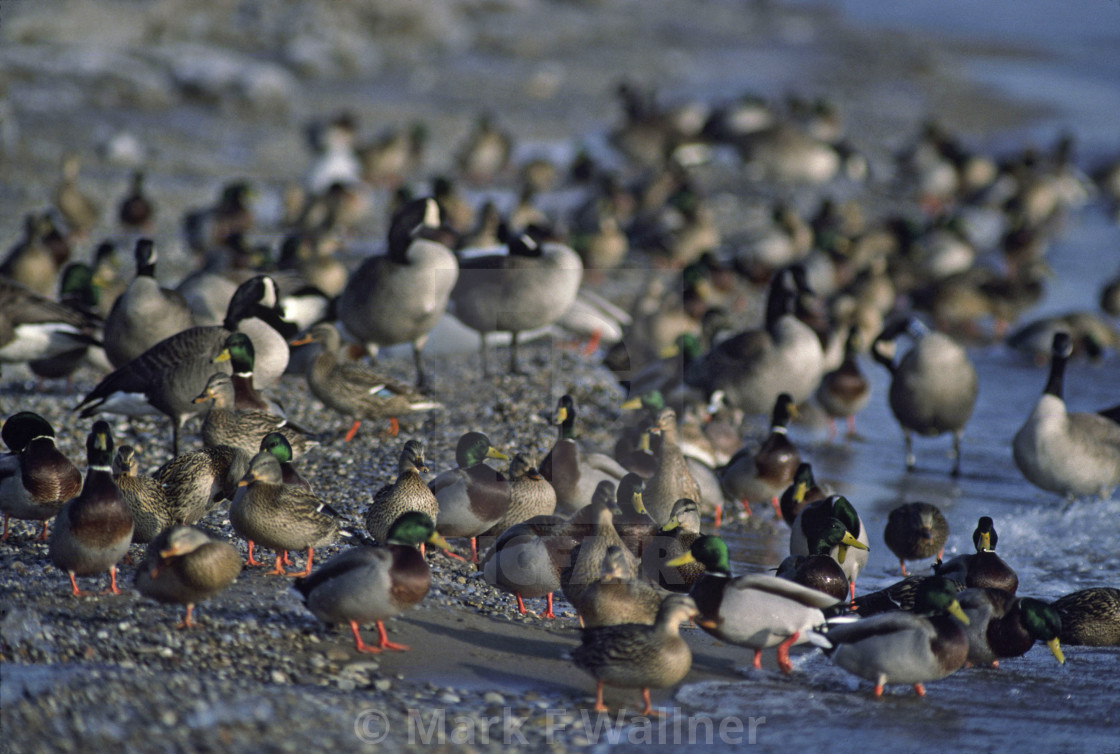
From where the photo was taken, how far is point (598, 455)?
813cm

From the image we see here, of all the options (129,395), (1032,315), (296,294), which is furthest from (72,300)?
(1032,315)

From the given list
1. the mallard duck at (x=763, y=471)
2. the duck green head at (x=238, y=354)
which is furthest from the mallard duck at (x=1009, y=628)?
the duck green head at (x=238, y=354)

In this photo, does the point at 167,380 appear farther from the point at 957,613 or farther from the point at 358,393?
the point at 957,613

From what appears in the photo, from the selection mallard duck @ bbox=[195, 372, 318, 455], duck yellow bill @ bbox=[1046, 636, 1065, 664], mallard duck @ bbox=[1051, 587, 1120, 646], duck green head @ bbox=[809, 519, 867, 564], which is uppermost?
mallard duck @ bbox=[195, 372, 318, 455]

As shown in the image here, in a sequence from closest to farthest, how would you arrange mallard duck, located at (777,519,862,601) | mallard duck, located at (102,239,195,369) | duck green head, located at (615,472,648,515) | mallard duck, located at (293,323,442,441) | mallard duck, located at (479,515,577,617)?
mallard duck, located at (479,515,577,617)
mallard duck, located at (777,519,862,601)
duck green head, located at (615,472,648,515)
mallard duck, located at (293,323,442,441)
mallard duck, located at (102,239,195,369)

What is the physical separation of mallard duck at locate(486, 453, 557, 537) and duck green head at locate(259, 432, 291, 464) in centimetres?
125

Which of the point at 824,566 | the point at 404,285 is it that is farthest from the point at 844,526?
the point at 404,285

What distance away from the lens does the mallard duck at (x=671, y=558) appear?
22.1 ft

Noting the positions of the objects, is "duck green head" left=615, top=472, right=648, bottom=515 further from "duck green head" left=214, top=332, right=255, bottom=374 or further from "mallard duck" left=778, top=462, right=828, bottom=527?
"duck green head" left=214, top=332, right=255, bottom=374

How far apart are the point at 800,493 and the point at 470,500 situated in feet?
7.27

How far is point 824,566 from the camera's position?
660 cm

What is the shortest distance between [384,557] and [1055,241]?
56.8ft

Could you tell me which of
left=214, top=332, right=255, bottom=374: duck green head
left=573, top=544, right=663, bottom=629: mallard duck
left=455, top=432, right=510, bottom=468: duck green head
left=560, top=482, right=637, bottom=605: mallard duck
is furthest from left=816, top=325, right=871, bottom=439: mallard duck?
left=573, top=544, right=663, bottom=629: mallard duck

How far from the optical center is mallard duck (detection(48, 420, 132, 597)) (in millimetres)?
5848
